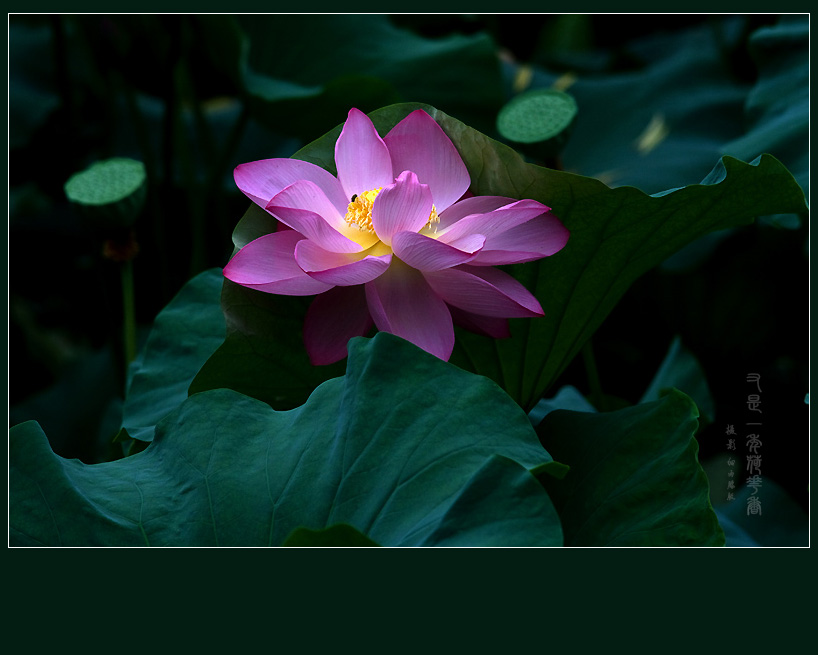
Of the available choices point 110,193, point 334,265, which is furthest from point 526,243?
point 110,193

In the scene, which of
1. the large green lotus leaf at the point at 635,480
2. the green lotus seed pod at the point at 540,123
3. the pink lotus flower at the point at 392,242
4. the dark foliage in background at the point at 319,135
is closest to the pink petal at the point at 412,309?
the pink lotus flower at the point at 392,242

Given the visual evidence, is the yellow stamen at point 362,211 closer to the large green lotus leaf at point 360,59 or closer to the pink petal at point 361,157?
the pink petal at point 361,157

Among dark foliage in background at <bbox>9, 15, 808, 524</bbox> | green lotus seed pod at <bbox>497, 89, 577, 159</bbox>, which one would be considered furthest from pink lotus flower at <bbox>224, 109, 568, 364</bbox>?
dark foliage in background at <bbox>9, 15, 808, 524</bbox>

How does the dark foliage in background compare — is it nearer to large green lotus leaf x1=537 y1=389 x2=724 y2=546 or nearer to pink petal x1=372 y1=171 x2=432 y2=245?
large green lotus leaf x1=537 y1=389 x2=724 y2=546

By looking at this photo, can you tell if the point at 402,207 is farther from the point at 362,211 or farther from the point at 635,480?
the point at 635,480

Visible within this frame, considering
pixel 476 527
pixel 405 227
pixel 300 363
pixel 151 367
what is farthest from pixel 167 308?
pixel 476 527

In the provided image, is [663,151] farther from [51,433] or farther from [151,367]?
[51,433]
